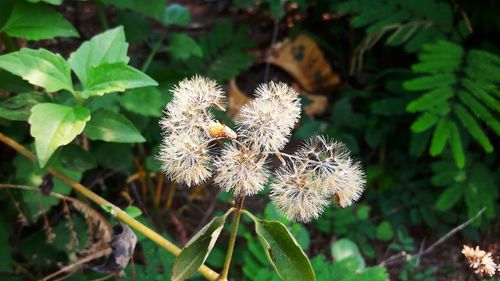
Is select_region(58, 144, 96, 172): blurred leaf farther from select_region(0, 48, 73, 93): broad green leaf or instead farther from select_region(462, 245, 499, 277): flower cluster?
select_region(462, 245, 499, 277): flower cluster

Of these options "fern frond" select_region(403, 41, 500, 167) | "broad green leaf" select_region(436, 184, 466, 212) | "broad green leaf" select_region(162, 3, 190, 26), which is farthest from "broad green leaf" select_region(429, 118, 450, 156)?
"broad green leaf" select_region(162, 3, 190, 26)

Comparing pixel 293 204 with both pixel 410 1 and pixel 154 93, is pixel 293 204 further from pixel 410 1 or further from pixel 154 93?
pixel 410 1

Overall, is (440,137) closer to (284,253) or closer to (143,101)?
(143,101)

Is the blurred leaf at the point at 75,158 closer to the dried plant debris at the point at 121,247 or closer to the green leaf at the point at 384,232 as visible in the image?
the dried plant debris at the point at 121,247

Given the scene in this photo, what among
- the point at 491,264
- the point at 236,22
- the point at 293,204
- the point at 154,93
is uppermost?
the point at 236,22

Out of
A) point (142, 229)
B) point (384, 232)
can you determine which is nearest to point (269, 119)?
point (142, 229)

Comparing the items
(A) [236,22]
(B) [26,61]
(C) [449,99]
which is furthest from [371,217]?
(B) [26,61]
